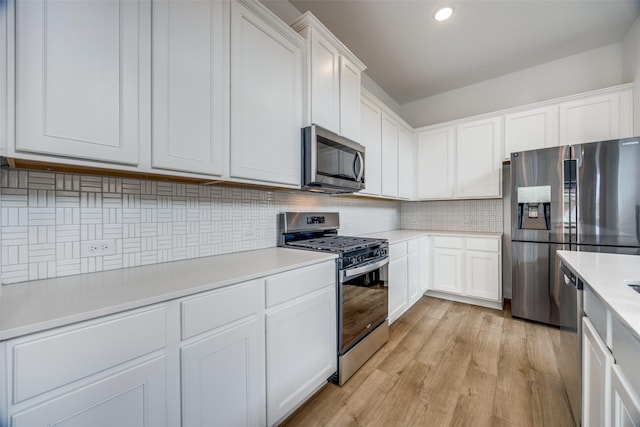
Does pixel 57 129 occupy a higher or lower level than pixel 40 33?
lower

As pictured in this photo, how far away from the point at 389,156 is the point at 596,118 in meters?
2.05

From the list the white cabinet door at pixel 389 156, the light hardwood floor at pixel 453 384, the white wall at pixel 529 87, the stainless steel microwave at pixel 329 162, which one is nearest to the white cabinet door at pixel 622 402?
the light hardwood floor at pixel 453 384

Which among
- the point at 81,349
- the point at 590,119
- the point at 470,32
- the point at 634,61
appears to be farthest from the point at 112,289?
the point at 634,61

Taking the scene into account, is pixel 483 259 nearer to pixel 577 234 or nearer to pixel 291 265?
pixel 577 234

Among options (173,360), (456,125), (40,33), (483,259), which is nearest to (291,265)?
(173,360)

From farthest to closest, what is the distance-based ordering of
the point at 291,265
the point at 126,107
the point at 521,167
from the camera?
the point at 521,167 < the point at 291,265 < the point at 126,107

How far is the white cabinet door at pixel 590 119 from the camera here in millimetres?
2518

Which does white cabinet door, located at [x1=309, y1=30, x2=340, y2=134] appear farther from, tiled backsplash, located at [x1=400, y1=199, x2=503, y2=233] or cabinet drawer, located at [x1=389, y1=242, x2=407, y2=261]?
tiled backsplash, located at [x1=400, y1=199, x2=503, y2=233]

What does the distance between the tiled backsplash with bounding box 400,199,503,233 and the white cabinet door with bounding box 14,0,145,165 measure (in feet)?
12.5

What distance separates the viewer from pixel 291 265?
1.38 meters

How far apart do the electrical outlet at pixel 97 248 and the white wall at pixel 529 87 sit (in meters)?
4.18

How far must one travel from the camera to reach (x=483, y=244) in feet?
9.99

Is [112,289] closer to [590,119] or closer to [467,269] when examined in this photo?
[467,269]

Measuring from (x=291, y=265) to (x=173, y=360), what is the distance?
0.64 meters
